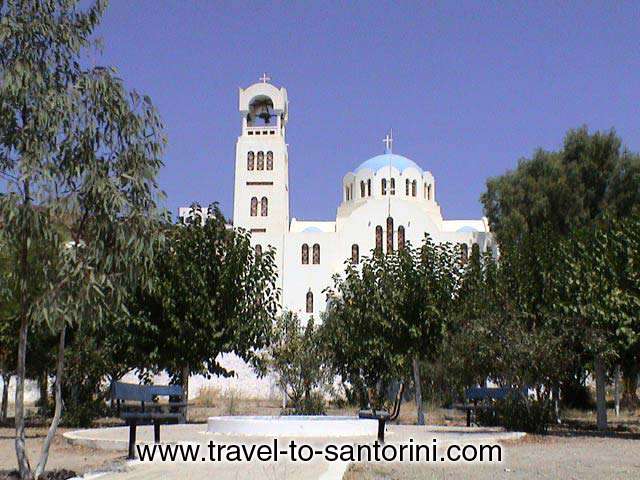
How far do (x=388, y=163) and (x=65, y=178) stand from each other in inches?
1717

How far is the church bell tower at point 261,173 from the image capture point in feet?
160

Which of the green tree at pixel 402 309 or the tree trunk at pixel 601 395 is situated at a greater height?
the green tree at pixel 402 309

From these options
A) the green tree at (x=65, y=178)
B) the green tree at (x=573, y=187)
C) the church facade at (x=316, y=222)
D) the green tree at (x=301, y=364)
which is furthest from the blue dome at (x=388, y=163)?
the green tree at (x=65, y=178)

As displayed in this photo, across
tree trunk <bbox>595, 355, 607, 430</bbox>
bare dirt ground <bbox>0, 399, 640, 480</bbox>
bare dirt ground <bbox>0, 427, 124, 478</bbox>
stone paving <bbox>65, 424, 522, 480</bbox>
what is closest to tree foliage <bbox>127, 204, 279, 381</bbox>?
stone paving <bbox>65, 424, 522, 480</bbox>

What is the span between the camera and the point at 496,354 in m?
16.7

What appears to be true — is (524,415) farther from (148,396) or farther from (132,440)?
(132,440)

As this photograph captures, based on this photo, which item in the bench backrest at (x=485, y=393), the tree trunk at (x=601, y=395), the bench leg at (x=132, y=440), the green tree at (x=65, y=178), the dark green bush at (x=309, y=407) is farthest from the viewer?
the dark green bush at (x=309, y=407)

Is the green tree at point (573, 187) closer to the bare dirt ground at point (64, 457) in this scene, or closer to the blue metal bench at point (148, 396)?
the blue metal bench at point (148, 396)

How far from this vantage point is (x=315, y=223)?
54.9 meters

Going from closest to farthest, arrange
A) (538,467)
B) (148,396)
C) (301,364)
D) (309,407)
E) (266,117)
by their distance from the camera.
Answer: (538,467) → (148,396) → (309,407) → (301,364) → (266,117)

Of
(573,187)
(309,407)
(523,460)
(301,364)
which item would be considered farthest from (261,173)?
(523,460)

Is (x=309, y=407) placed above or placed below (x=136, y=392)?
below

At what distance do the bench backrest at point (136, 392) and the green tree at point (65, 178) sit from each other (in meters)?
8.68

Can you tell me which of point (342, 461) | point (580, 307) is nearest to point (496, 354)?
point (580, 307)
